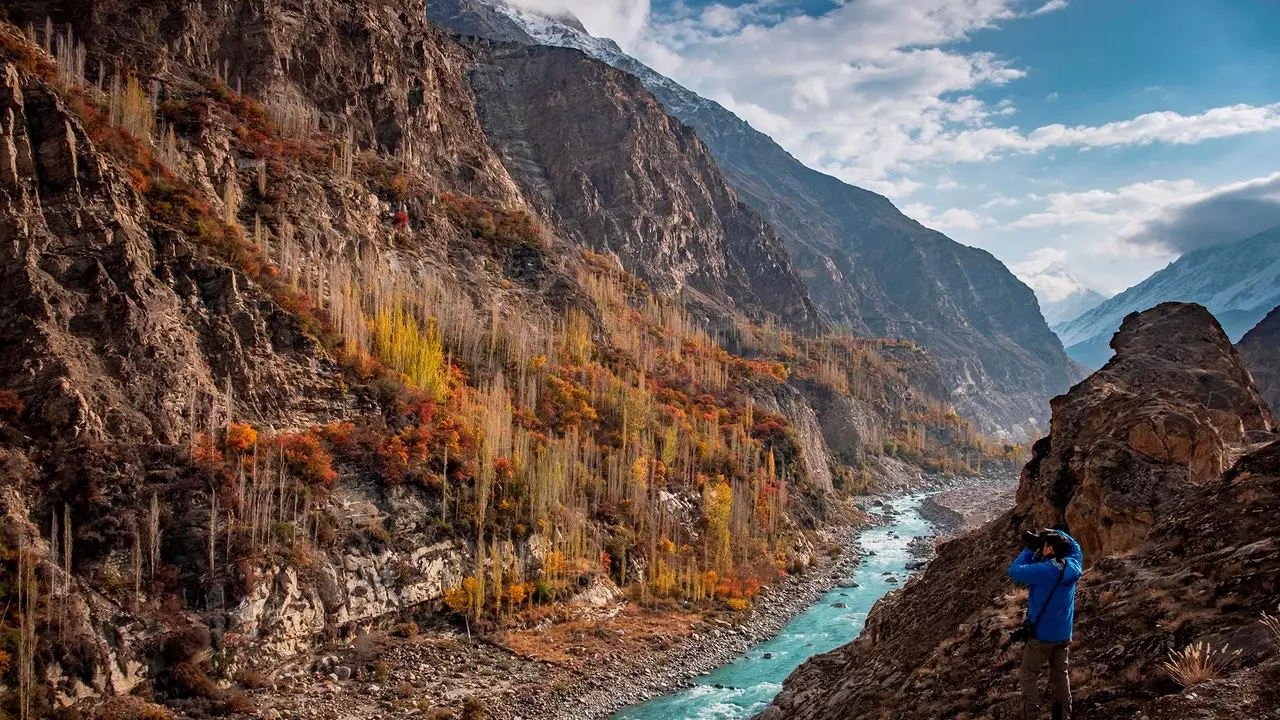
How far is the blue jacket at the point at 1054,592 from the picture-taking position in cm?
751

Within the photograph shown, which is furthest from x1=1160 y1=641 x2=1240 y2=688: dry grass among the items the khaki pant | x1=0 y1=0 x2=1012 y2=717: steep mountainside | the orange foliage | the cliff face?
the cliff face

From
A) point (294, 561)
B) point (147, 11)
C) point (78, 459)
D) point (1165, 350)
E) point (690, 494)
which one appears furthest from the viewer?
point (690, 494)

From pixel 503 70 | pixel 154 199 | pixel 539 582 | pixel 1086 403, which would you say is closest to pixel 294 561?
pixel 539 582

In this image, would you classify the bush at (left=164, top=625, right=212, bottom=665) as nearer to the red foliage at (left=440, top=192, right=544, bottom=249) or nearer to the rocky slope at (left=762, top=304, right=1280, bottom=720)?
the rocky slope at (left=762, top=304, right=1280, bottom=720)

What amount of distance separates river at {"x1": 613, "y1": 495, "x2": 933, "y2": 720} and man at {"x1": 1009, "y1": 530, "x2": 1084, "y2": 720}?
22.2 meters

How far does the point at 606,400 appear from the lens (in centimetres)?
5444

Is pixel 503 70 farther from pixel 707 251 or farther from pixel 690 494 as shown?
pixel 690 494

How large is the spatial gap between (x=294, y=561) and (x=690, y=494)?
28251 mm

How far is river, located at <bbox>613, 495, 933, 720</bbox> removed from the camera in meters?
28.5

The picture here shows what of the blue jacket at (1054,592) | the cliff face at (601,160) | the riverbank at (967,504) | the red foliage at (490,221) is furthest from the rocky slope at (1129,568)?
the cliff face at (601,160)

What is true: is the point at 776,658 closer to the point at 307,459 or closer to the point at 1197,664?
the point at 307,459

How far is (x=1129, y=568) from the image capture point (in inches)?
404

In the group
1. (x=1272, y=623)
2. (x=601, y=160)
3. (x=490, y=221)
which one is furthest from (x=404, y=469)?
(x=601, y=160)

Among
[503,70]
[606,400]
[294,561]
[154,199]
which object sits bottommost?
[294,561]
